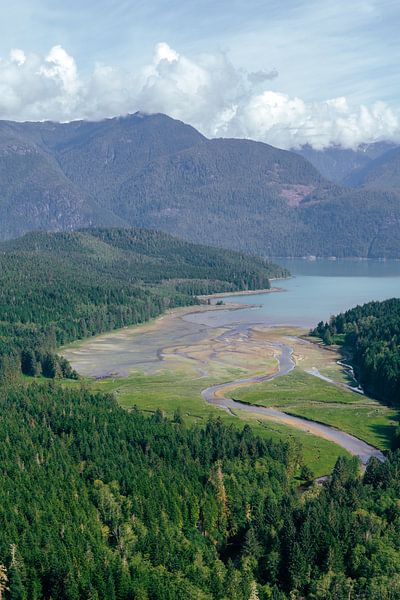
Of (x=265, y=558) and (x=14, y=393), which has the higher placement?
(x=14, y=393)

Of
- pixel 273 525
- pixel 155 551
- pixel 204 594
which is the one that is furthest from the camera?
pixel 273 525

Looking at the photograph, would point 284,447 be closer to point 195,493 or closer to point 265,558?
point 195,493

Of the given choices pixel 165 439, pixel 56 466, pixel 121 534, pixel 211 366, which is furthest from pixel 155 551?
pixel 211 366

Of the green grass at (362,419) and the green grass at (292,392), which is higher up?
the green grass at (292,392)

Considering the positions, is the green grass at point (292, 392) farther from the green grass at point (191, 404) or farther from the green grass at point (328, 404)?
the green grass at point (191, 404)

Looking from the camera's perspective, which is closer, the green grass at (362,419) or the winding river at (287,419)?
the winding river at (287,419)

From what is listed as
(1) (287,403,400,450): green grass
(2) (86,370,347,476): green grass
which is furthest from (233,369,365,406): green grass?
(2) (86,370,347,476): green grass

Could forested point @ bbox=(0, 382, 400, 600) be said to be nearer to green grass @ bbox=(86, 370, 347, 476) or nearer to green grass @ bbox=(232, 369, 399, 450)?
green grass @ bbox=(86, 370, 347, 476)

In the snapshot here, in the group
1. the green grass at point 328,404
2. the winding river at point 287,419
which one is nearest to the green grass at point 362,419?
the green grass at point 328,404
